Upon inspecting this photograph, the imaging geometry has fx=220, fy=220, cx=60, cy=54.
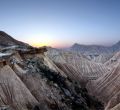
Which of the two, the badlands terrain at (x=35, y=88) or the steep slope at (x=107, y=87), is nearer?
the badlands terrain at (x=35, y=88)

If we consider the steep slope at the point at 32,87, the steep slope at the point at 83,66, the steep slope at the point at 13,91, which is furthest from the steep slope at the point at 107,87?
the steep slope at the point at 83,66

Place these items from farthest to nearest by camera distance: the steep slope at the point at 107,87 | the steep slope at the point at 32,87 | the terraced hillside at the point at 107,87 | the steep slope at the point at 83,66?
Result: 1. the steep slope at the point at 83,66
2. the steep slope at the point at 107,87
3. the terraced hillside at the point at 107,87
4. the steep slope at the point at 32,87

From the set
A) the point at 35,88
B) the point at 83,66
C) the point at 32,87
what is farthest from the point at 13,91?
the point at 83,66

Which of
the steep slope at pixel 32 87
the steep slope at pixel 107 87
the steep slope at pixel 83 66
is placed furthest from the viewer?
the steep slope at pixel 83 66

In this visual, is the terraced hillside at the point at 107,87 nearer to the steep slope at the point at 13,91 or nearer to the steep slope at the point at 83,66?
the steep slope at the point at 13,91

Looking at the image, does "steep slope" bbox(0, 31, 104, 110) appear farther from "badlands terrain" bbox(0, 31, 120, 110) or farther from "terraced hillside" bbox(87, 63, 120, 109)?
"terraced hillside" bbox(87, 63, 120, 109)

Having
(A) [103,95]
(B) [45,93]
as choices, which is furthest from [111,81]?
(B) [45,93]

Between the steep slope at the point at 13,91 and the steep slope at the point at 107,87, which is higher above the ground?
the steep slope at the point at 13,91

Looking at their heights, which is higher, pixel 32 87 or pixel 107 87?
pixel 32 87

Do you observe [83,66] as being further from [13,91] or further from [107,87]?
[13,91]

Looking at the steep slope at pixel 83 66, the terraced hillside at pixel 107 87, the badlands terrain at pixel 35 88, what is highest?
the badlands terrain at pixel 35 88

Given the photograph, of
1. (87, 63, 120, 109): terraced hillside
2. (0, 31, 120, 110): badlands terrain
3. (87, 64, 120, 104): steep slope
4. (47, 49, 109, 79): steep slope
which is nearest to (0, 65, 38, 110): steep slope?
(0, 31, 120, 110): badlands terrain

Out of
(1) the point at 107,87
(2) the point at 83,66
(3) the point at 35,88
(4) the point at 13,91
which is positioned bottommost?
(2) the point at 83,66
